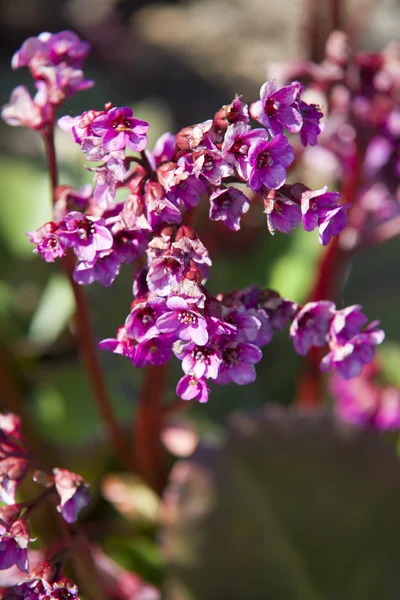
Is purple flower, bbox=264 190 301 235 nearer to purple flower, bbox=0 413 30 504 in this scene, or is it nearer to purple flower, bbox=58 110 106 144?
purple flower, bbox=58 110 106 144

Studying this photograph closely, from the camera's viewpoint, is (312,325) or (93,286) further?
(93,286)

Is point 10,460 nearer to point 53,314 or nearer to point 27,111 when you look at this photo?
point 27,111

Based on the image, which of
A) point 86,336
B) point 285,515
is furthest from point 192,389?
point 285,515

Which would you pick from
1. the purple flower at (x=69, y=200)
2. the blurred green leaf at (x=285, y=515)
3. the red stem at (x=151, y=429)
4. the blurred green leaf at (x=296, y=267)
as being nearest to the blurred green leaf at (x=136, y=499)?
the red stem at (x=151, y=429)

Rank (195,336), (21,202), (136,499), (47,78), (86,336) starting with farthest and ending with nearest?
(21,202) → (136,499) → (86,336) → (47,78) → (195,336)

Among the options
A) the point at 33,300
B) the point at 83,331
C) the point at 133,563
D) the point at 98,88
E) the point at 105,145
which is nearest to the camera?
the point at 105,145

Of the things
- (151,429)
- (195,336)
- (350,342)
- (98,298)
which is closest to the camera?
(195,336)

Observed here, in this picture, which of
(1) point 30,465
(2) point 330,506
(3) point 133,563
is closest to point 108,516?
(3) point 133,563

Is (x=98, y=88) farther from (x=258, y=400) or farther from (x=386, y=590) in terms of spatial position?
(x=386, y=590)
